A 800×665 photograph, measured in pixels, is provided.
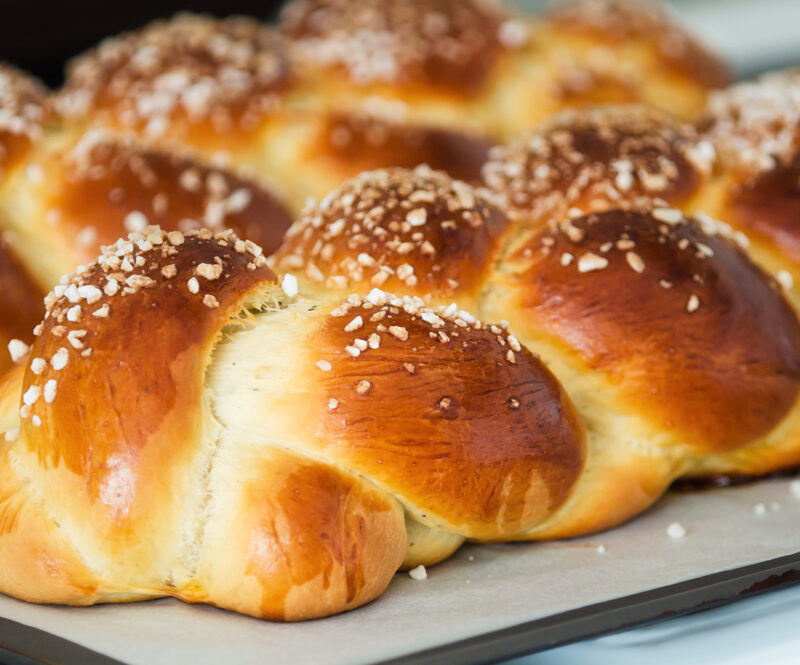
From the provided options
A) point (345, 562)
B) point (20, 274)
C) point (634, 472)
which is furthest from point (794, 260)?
point (20, 274)

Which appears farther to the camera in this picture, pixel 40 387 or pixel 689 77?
pixel 689 77

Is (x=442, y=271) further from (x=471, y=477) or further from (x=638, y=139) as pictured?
(x=638, y=139)

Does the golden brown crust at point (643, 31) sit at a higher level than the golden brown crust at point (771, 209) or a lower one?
lower

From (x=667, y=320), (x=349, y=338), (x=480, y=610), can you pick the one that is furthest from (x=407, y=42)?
(x=480, y=610)

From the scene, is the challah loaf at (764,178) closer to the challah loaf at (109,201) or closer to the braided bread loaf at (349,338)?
the braided bread loaf at (349,338)

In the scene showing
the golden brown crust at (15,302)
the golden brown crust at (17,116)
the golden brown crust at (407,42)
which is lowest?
the golden brown crust at (15,302)

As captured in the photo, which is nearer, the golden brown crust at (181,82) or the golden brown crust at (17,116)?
the golden brown crust at (17,116)

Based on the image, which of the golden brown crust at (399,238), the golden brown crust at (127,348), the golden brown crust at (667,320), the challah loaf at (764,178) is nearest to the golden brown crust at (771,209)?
the challah loaf at (764,178)

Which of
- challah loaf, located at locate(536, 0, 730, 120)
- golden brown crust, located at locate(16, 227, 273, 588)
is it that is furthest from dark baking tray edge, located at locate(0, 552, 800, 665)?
challah loaf, located at locate(536, 0, 730, 120)
